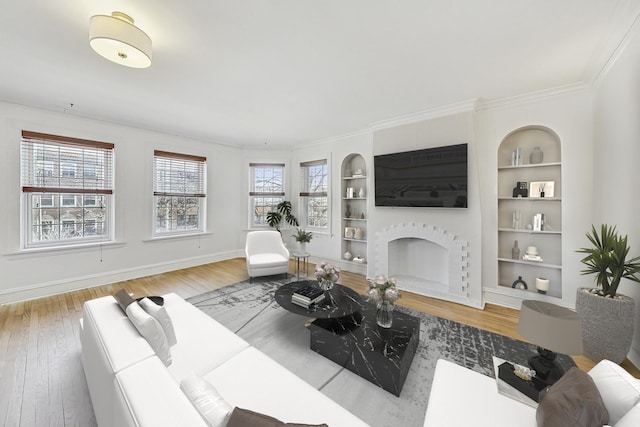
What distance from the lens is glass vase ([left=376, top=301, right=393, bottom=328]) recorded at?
86.1 inches

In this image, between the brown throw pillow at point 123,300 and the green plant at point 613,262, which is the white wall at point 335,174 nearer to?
the green plant at point 613,262

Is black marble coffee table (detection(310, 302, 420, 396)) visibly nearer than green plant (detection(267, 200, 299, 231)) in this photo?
Yes

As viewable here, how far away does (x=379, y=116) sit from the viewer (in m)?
3.88

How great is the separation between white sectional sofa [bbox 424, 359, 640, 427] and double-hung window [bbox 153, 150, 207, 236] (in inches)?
206

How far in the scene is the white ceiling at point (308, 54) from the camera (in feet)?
5.83

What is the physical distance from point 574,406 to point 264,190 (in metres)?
5.84

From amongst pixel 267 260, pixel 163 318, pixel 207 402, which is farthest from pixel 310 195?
pixel 207 402

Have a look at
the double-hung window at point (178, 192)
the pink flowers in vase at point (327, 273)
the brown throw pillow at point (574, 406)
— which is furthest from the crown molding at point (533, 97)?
the double-hung window at point (178, 192)

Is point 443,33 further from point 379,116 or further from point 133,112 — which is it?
point 133,112

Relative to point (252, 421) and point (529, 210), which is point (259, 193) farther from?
point (252, 421)

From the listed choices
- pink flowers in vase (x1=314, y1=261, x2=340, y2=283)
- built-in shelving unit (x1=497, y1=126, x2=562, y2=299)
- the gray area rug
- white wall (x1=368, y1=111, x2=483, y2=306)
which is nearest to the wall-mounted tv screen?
white wall (x1=368, y1=111, x2=483, y2=306)

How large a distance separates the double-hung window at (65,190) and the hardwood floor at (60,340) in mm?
968

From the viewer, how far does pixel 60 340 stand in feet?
8.01

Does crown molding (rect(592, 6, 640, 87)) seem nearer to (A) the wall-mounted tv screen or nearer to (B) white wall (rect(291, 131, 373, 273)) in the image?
(A) the wall-mounted tv screen
